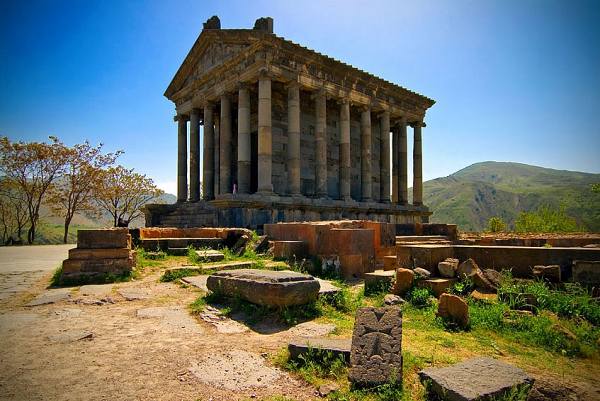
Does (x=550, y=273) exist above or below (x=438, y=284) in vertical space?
above

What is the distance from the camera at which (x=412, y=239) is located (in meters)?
10.6

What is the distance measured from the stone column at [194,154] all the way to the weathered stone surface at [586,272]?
20.3 m

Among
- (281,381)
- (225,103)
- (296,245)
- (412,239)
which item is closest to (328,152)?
(225,103)

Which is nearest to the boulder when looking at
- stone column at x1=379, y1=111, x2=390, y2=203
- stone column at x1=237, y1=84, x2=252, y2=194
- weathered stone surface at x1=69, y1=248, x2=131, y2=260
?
weathered stone surface at x1=69, y1=248, x2=131, y2=260

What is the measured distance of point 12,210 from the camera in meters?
26.2

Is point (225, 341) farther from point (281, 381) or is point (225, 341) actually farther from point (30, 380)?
point (30, 380)

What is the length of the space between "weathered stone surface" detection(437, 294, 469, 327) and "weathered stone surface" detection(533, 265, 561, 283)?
198 cm

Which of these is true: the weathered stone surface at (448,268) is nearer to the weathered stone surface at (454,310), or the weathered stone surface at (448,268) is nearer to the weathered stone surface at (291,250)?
the weathered stone surface at (454,310)

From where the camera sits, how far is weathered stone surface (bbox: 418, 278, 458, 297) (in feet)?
18.1

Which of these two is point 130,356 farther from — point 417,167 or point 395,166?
point 417,167

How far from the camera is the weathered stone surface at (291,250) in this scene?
8812mm

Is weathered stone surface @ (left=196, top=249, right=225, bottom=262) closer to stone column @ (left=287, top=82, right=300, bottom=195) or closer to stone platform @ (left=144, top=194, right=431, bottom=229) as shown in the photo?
stone platform @ (left=144, top=194, right=431, bottom=229)

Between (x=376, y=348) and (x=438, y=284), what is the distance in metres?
2.76

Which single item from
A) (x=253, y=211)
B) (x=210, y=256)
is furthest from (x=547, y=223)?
(x=210, y=256)
